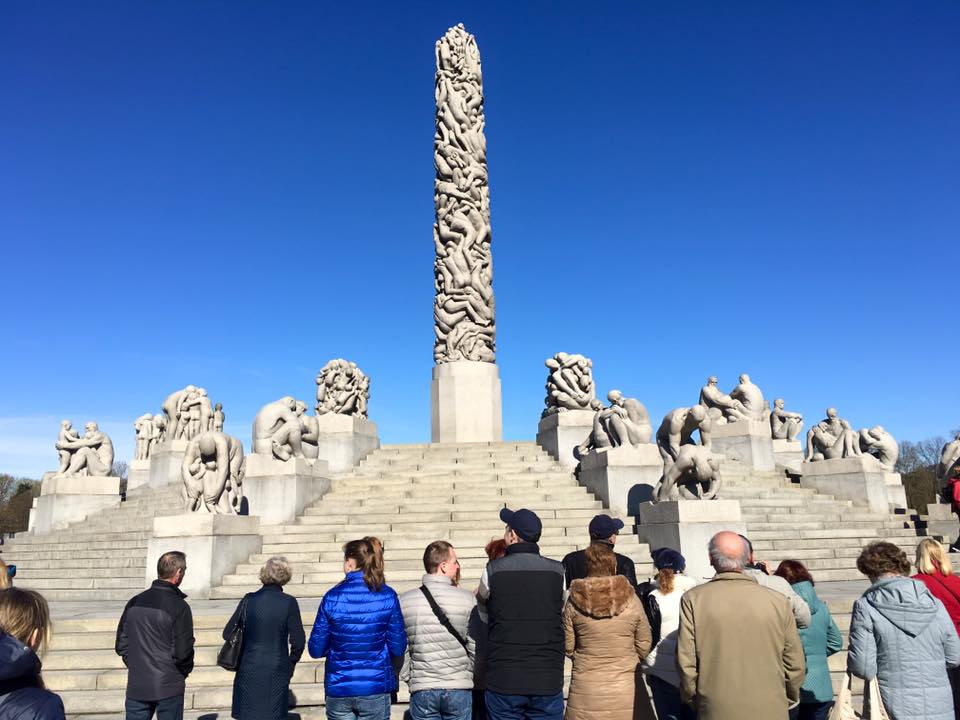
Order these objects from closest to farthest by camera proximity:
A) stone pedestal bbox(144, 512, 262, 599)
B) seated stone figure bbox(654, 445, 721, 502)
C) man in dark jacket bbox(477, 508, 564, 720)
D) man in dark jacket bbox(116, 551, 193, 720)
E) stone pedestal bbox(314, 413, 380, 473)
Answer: man in dark jacket bbox(477, 508, 564, 720), man in dark jacket bbox(116, 551, 193, 720), stone pedestal bbox(144, 512, 262, 599), seated stone figure bbox(654, 445, 721, 502), stone pedestal bbox(314, 413, 380, 473)

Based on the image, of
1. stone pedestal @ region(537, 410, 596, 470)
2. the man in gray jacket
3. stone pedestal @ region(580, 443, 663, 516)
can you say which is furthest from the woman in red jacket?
stone pedestal @ region(537, 410, 596, 470)

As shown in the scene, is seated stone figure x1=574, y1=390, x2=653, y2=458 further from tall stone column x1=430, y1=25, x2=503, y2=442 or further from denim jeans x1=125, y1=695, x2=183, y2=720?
denim jeans x1=125, y1=695, x2=183, y2=720

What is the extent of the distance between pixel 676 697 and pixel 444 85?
2251cm

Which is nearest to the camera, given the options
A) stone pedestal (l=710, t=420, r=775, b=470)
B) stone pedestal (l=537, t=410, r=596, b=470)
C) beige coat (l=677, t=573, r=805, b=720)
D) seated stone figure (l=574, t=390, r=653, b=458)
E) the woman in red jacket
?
beige coat (l=677, t=573, r=805, b=720)

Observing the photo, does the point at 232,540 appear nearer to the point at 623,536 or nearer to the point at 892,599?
the point at 623,536

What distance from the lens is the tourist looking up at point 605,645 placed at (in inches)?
133

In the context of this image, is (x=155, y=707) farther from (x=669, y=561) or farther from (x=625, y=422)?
(x=625, y=422)

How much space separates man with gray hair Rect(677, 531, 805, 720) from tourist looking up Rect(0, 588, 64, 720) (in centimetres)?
246

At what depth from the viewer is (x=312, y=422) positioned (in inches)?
525

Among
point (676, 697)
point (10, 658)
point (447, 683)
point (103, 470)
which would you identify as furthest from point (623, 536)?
point (103, 470)

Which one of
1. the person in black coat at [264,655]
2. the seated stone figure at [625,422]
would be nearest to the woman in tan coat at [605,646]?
the person in black coat at [264,655]

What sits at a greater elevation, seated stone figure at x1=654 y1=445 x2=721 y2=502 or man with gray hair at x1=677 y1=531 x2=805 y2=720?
seated stone figure at x1=654 y1=445 x2=721 y2=502

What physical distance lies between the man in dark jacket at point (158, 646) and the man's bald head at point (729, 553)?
304 cm

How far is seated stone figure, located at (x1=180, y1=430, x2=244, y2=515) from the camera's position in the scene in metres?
10.3
